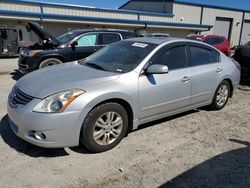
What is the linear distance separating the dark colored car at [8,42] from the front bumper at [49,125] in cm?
1273

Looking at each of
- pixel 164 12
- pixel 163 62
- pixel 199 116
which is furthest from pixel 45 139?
pixel 164 12

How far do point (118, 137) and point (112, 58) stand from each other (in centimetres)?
141

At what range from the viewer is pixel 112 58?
13.4 feet

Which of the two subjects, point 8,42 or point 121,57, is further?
point 8,42

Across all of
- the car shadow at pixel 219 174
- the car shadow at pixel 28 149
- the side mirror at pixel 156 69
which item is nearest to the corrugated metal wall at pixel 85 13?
the car shadow at pixel 28 149

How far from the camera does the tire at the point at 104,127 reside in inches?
123

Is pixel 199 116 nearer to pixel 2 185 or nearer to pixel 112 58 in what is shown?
pixel 112 58

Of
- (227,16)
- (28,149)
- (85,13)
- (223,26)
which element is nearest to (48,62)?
(28,149)

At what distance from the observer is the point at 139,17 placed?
25969mm

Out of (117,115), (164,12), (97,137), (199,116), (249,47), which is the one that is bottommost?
(199,116)

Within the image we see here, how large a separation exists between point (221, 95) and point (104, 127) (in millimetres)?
3080

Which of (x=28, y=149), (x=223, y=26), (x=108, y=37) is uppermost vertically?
(x=223, y=26)

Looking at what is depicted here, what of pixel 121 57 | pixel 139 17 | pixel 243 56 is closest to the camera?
pixel 121 57

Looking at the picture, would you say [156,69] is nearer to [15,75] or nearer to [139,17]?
[15,75]
